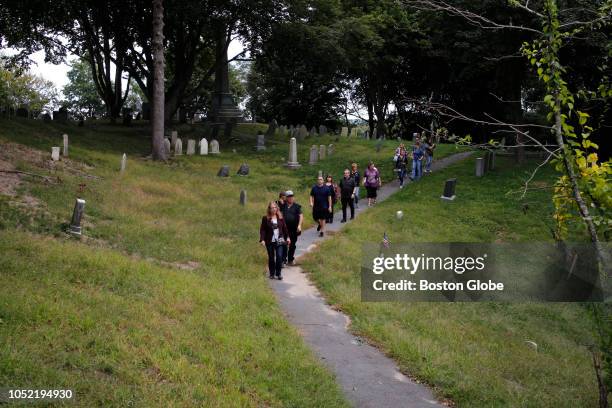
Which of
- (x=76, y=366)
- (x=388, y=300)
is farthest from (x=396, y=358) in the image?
(x=76, y=366)

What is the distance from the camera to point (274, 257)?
41.3 feet

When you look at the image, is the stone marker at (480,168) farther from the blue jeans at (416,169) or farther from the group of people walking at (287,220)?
the group of people walking at (287,220)

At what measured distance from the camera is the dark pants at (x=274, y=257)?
40.4 ft

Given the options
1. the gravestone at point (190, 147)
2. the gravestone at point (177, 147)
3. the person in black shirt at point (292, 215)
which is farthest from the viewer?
the gravestone at point (190, 147)

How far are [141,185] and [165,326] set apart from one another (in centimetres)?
1319

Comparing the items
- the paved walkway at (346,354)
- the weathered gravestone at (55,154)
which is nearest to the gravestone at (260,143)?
the weathered gravestone at (55,154)

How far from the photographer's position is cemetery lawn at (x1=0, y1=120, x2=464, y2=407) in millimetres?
6445

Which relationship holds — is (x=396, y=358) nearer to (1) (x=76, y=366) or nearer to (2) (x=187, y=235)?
(1) (x=76, y=366)

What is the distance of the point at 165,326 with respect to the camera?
8.05 metres

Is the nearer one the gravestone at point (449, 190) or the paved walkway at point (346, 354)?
the paved walkway at point (346, 354)

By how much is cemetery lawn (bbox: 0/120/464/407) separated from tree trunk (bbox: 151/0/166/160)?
283 inches

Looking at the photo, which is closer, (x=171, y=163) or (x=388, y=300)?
(x=388, y=300)
